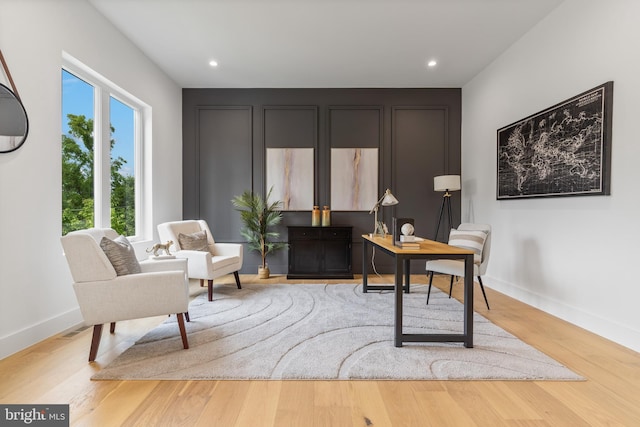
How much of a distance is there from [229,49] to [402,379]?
3.93 m

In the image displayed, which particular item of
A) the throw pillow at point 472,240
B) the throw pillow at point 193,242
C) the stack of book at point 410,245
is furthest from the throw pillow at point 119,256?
the throw pillow at point 472,240

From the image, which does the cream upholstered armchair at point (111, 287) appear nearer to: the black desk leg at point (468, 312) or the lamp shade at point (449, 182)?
the black desk leg at point (468, 312)

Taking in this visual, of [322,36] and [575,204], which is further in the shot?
[322,36]

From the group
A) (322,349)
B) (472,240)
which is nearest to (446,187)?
(472,240)

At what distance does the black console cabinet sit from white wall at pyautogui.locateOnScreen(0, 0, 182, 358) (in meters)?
A: 2.68

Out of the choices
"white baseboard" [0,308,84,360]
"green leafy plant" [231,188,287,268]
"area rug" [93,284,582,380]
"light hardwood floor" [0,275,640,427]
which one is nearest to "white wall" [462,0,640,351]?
"light hardwood floor" [0,275,640,427]

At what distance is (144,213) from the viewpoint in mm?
4258

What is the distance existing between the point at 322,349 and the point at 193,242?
Result: 224 centimetres

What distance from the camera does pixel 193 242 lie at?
3809 mm

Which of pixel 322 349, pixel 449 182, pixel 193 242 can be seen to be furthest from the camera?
pixel 449 182

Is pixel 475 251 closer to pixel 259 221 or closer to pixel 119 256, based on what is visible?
pixel 259 221

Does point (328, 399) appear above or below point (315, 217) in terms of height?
below

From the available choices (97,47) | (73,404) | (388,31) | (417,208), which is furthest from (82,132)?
(417,208)

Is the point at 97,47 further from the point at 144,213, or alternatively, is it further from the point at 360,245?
the point at 360,245
